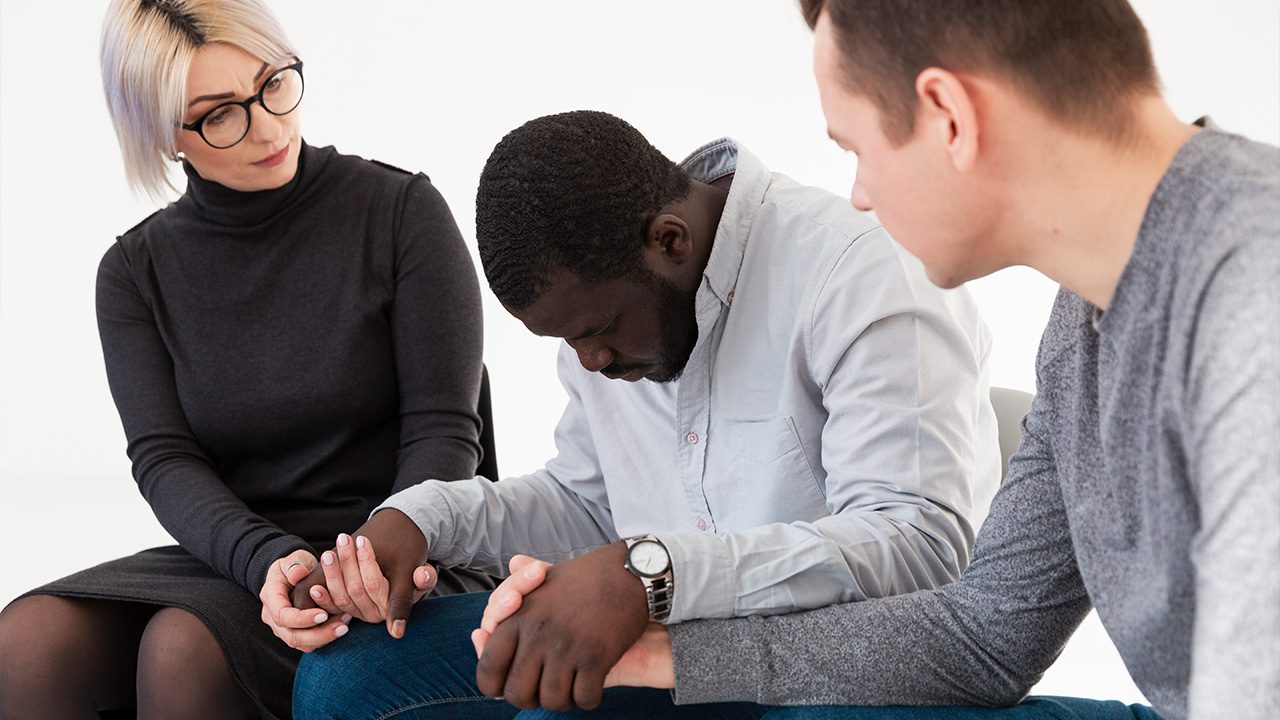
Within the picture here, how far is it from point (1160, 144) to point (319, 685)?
1.09m

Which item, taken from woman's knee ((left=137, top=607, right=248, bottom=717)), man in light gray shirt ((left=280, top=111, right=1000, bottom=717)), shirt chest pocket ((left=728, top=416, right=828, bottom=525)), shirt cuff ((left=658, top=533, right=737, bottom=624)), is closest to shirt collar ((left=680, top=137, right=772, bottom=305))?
man in light gray shirt ((left=280, top=111, right=1000, bottom=717))

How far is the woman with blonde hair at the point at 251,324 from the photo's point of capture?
1.83 metres

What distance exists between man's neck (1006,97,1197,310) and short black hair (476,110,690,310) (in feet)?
1.84

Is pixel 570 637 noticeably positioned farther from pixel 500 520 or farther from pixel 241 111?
pixel 241 111

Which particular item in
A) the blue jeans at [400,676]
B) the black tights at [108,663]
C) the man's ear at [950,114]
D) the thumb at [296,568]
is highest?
the man's ear at [950,114]

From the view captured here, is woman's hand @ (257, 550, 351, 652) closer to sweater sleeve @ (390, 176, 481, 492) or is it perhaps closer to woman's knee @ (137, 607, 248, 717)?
woman's knee @ (137, 607, 248, 717)

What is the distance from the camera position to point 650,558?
117 cm

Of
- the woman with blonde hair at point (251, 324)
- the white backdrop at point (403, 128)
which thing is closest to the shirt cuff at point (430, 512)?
the woman with blonde hair at point (251, 324)

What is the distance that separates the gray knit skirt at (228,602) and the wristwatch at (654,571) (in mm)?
628

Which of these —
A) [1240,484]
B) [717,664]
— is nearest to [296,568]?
[717,664]

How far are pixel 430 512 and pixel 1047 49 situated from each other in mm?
966

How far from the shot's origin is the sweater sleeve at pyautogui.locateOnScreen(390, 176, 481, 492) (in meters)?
1.90

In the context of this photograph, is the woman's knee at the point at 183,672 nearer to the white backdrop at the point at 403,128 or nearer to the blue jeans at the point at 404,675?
the blue jeans at the point at 404,675

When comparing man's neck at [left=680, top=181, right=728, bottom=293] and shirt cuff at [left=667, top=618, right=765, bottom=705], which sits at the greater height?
man's neck at [left=680, top=181, right=728, bottom=293]
